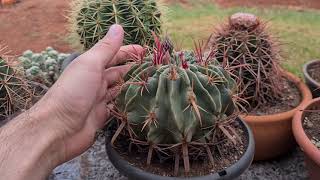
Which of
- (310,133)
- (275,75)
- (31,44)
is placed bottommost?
(31,44)

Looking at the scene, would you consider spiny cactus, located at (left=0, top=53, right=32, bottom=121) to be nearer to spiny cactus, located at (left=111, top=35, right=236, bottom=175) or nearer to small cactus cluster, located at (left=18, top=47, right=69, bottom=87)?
spiny cactus, located at (left=111, top=35, right=236, bottom=175)

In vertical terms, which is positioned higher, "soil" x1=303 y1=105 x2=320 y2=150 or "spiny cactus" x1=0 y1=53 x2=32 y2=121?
"spiny cactus" x1=0 y1=53 x2=32 y2=121

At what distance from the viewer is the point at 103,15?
7.52 feet

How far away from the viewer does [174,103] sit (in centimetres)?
150

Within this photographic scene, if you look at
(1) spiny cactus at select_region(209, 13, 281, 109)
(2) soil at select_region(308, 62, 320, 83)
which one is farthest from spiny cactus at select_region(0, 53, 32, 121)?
(2) soil at select_region(308, 62, 320, 83)

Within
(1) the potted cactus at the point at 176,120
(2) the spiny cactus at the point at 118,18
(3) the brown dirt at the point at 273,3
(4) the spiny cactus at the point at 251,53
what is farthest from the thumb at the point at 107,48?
(3) the brown dirt at the point at 273,3

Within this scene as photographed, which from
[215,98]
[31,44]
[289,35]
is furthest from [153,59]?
[31,44]

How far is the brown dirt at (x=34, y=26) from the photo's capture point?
494 centimetres

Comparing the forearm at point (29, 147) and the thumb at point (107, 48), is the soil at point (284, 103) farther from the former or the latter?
the forearm at point (29, 147)

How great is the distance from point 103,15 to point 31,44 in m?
2.90

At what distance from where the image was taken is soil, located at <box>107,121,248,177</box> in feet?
5.29

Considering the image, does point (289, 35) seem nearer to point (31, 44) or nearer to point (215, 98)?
point (31, 44)

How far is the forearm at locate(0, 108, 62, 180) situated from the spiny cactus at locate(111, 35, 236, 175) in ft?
0.83

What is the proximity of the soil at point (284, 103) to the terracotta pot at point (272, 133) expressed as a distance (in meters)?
0.08
